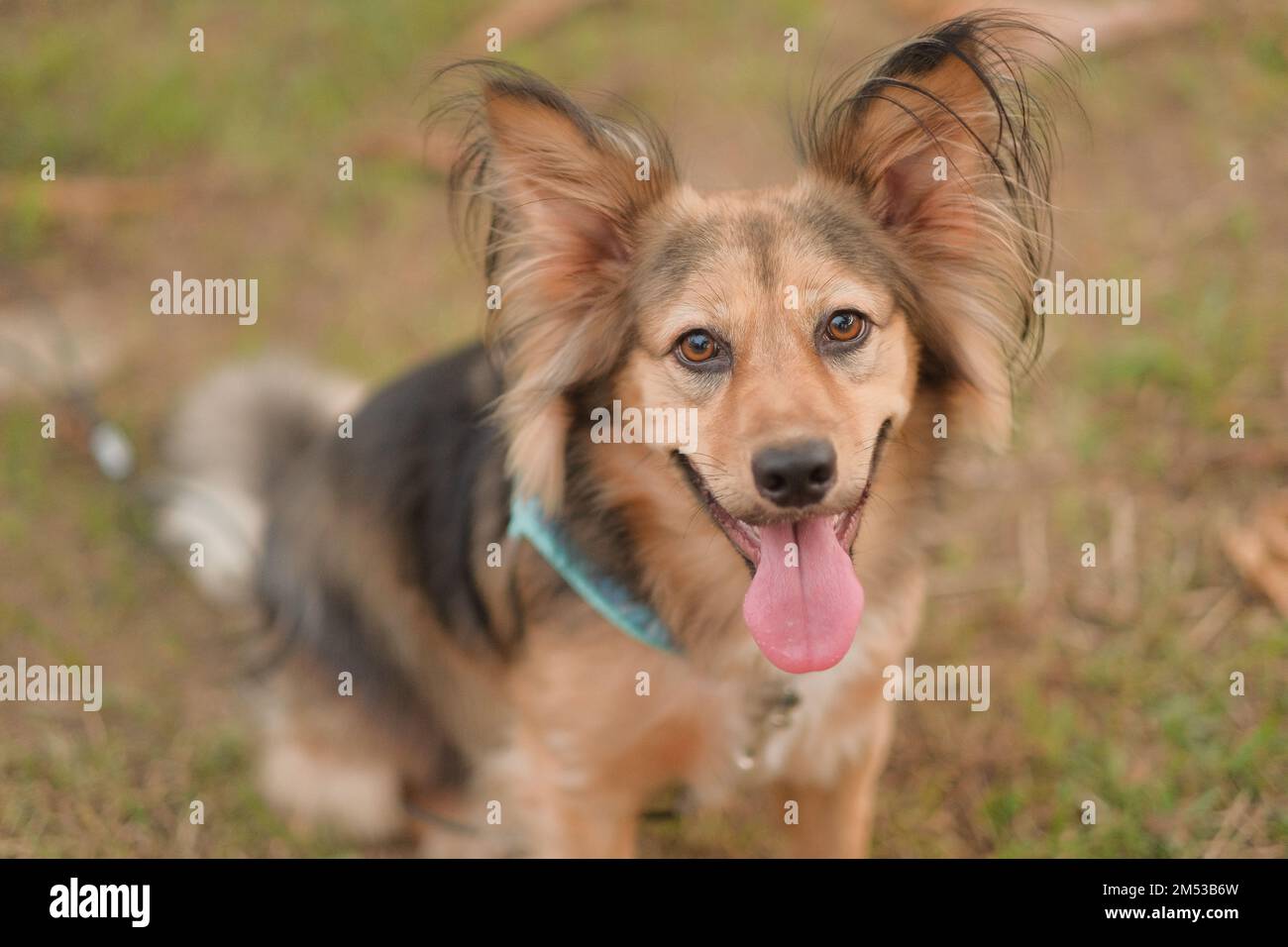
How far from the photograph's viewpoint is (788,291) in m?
2.44

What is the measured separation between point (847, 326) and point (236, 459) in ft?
8.56

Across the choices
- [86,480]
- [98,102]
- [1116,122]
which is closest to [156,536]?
[86,480]

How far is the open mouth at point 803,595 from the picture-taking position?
2426mm

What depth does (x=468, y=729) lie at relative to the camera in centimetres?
340

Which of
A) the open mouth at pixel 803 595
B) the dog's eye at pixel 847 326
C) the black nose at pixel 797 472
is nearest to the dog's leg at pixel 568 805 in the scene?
the open mouth at pixel 803 595

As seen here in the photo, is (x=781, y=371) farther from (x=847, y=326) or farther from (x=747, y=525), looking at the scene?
(x=747, y=525)

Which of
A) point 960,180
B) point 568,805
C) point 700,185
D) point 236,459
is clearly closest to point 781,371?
point 960,180

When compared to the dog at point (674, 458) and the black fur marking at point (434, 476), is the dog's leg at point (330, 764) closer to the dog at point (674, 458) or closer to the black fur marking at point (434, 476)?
the dog at point (674, 458)

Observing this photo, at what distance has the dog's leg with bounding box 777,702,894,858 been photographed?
3.04 meters

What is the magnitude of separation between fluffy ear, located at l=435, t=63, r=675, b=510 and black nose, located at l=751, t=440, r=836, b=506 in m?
0.58

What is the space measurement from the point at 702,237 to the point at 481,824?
2056 mm

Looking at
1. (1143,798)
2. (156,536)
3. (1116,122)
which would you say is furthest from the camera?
(1116,122)

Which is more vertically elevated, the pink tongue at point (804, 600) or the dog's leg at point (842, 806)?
the pink tongue at point (804, 600)
